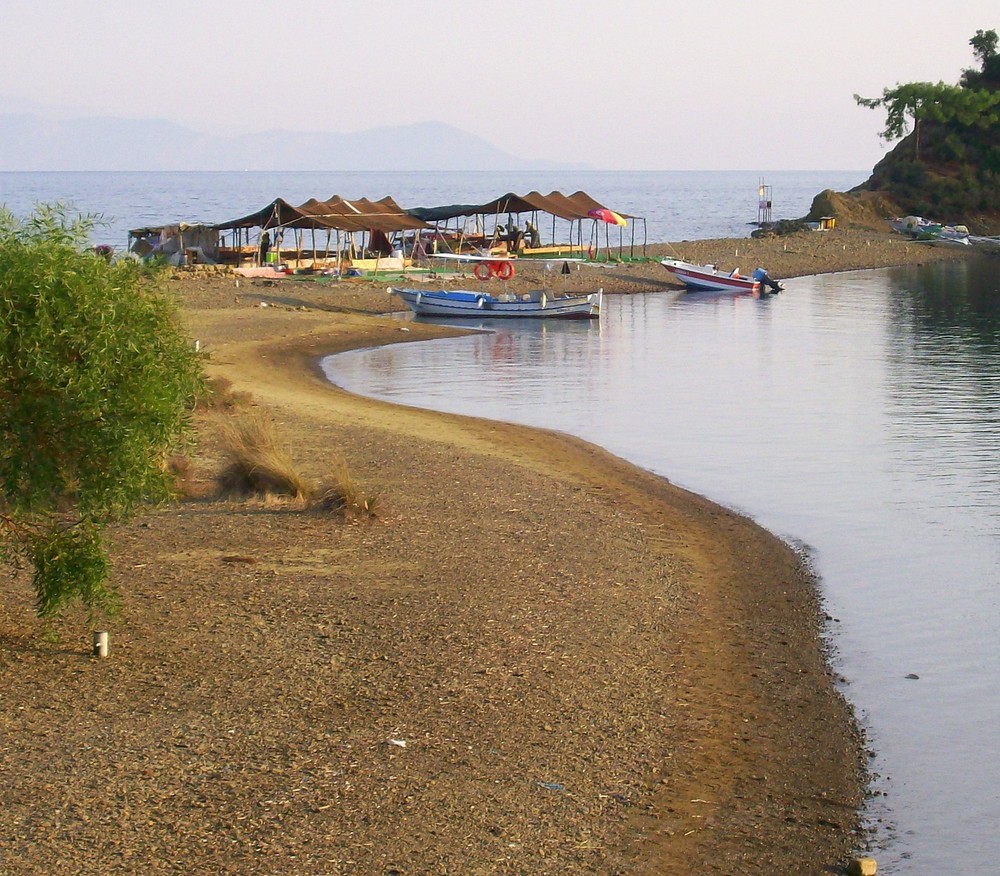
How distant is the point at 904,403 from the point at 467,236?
35.5 m

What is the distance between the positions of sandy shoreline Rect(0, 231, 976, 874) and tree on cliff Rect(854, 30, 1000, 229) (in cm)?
9011

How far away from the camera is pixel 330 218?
4800 cm

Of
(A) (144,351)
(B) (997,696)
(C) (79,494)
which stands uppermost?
(A) (144,351)

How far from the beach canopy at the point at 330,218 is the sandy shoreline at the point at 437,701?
3359 cm

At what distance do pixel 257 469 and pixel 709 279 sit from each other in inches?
1601

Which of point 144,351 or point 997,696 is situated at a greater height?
point 144,351

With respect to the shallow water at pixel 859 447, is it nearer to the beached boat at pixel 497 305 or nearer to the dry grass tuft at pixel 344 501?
the beached boat at pixel 497 305

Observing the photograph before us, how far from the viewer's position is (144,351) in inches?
323

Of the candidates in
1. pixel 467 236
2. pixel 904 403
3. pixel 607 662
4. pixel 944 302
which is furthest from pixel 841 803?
pixel 467 236

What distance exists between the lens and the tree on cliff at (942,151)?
3844 inches

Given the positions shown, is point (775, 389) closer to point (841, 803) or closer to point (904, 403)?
point (904, 403)

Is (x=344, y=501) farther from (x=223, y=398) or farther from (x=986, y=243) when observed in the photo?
(x=986, y=243)

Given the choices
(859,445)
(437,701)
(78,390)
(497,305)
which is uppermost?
(78,390)

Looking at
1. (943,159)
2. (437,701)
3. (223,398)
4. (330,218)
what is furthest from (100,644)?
(943,159)
